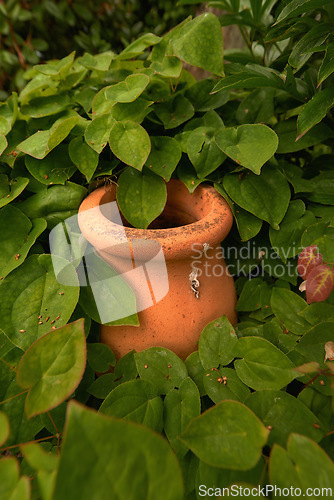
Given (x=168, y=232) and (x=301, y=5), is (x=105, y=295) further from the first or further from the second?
(x=301, y=5)

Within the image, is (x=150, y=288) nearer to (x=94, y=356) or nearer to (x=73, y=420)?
(x=94, y=356)

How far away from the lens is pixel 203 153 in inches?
32.9

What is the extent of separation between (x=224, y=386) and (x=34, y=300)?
1.34 feet

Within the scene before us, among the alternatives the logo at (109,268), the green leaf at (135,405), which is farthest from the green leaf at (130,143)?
the green leaf at (135,405)

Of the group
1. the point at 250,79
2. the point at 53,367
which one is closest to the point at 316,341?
the point at 53,367

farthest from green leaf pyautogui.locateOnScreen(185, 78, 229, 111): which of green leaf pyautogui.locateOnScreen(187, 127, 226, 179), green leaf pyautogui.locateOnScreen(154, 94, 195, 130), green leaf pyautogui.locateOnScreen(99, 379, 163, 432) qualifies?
green leaf pyautogui.locateOnScreen(99, 379, 163, 432)

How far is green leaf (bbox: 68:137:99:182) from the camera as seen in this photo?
0.83 m

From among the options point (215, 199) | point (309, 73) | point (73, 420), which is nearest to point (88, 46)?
point (309, 73)

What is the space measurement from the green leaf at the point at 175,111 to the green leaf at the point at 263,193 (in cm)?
20

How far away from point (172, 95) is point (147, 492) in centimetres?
89

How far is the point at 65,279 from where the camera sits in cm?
72

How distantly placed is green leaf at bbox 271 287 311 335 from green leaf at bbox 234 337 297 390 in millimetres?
153

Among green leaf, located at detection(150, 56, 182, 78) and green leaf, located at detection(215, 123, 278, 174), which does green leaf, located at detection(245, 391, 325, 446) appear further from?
green leaf, located at detection(150, 56, 182, 78)

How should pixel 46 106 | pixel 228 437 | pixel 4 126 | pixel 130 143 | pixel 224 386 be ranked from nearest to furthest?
pixel 228 437
pixel 224 386
pixel 130 143
pixel 4 126
pixel 46 106
